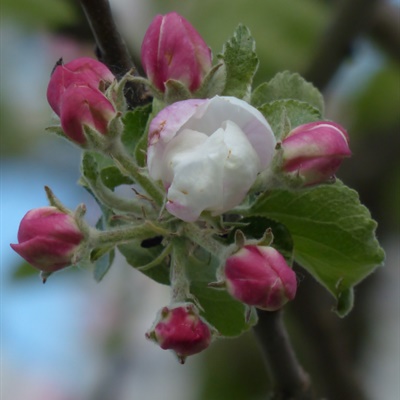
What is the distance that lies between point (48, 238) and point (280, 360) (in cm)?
50

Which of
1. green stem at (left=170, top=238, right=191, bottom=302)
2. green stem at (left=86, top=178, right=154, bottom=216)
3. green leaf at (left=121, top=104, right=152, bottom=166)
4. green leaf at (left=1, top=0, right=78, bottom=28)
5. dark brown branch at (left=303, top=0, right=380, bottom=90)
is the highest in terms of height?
green leaf at (left=121, top=104, right=152, bottom=166)

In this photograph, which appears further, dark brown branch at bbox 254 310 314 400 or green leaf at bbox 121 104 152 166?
dark brown branch at bbox 254 310 314 400

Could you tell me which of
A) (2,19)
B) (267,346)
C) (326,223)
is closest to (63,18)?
(2,19)

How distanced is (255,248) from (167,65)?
0.20 meters

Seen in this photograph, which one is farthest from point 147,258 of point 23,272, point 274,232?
point 23,272

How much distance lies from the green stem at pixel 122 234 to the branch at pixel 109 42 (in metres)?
0.19

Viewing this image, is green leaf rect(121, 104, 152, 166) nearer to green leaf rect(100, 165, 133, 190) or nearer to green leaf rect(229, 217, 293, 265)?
green leaf rect(100, 165, 133, 190)

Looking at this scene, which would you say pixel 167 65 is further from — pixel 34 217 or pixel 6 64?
pixel 6 64

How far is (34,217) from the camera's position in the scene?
853 millimetres

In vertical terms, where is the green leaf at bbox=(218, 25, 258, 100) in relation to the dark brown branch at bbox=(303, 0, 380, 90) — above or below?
above

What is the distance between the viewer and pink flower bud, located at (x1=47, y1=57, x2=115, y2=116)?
0.87 m

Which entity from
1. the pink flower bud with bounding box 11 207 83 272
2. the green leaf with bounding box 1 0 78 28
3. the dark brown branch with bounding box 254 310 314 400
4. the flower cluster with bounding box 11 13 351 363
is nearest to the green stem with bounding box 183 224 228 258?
the flower cluster with bounding box 11 13 351 363

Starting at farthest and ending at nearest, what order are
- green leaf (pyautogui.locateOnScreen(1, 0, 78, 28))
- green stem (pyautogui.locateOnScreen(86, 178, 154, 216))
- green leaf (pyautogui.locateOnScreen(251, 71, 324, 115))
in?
green leaf (pyautogui.locateOnScreen(1, 0, 78, 28))
green leaf (pyautogui.locateOnScreen(251, 71, 324, 115))
green stem (pyautogui.locateOnScreen(86, 178, 154, 216))

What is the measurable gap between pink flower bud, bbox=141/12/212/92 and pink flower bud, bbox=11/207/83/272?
0.53 feet
